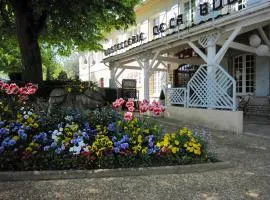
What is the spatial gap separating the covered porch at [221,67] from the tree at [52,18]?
7.26 feet

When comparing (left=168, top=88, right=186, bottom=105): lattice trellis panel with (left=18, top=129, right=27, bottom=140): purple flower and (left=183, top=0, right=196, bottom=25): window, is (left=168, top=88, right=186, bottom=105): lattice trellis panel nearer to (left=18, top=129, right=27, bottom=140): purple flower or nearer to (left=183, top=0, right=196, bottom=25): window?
(left=183, top=0, right=196, bottom=25): window

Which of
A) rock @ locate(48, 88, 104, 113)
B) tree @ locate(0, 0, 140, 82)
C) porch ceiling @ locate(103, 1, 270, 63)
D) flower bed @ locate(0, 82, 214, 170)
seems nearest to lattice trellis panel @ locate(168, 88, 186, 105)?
porch ceiling @ locate(103, 1, 270, 63)

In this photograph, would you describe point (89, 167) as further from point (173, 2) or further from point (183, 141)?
point (173, 2)

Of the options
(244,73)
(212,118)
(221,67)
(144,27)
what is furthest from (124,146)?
(144,27)

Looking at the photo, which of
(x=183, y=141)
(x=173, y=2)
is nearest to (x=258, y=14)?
(x=183, y=141)

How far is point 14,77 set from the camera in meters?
17.8

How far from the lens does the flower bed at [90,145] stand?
15.6ft

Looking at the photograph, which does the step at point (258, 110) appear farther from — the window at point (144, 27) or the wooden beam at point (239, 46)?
the window at point (144, 27)

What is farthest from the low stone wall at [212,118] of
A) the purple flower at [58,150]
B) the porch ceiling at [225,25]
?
the purple flower at [58,150]

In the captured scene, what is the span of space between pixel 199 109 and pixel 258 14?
3.57 meters

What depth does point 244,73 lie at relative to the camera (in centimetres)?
1381

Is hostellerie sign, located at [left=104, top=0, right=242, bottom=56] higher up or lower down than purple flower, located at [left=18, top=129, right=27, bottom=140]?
higher up

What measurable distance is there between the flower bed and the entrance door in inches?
338

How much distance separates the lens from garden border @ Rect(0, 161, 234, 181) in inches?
176
